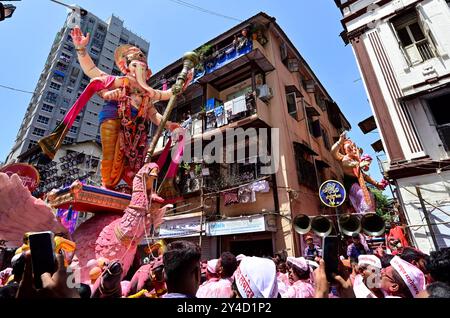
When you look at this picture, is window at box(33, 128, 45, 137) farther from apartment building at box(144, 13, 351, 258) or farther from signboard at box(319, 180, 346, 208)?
signboard at box(319, 180, 346, 208)

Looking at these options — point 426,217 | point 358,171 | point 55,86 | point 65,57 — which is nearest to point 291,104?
point 358,171

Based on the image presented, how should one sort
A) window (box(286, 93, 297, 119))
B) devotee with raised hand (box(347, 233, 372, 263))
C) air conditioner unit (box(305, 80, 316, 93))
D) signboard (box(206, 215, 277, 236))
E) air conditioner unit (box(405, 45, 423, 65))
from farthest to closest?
air conditioner unit (box(305, 80, 316, 93)), window (box(286, 93, 297, 119)), signboard (box(206, 215, 277, 236)), air conditioner unit (box(405, 45, 423, 65)), devotee with raised hand (box(347, 233, 372, 263))

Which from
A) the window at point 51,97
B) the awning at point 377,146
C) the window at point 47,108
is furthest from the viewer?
the window at point 51,97

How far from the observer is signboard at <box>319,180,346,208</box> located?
8.97m

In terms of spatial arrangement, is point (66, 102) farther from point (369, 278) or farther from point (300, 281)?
point (369, 278)

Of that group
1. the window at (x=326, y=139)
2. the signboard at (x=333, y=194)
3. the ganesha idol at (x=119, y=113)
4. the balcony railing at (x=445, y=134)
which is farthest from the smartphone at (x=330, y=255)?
the window at (x=326, y=139)

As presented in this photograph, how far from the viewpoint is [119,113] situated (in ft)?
14.8

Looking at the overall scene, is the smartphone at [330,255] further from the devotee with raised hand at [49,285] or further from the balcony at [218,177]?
the balcony at [218,177]

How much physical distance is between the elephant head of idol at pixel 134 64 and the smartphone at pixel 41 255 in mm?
4028

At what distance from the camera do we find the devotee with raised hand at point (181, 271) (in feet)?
5.98

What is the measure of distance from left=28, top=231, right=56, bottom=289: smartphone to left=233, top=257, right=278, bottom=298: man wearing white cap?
127 cm

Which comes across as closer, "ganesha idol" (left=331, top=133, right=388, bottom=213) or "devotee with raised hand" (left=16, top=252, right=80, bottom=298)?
"devotee with raised hand" (left=16, top=252, right=80, bottom=298)

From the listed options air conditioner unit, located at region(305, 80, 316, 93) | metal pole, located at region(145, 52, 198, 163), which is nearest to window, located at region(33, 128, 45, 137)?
air conditioner unit, located at region(305, 80, 316, 93)
